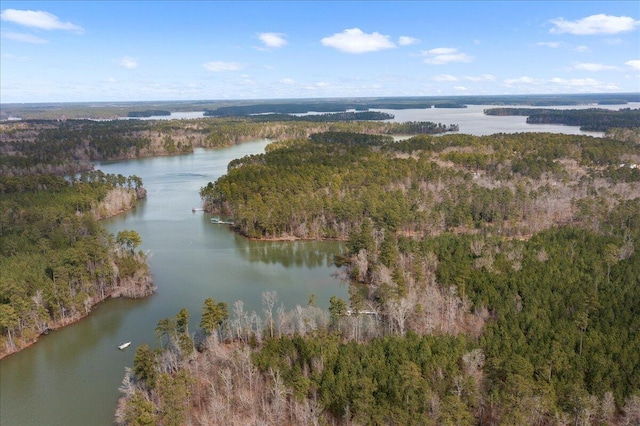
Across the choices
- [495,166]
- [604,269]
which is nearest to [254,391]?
[604,269]

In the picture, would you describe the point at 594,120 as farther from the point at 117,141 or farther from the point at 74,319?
the point at 74,319

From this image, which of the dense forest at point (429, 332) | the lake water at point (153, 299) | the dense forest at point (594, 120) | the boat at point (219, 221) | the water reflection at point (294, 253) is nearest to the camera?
the dense forest at point (429, 332)

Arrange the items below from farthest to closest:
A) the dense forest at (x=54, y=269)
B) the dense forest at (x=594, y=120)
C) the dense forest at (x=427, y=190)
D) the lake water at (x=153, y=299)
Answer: the dense forest at (x=594, y=120)
the dense forest at (x=427, y=190)
the dense forest at (x=54, y=269)
the lake water at (x=153, y=299)

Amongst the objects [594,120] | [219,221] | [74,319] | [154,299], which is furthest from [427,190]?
[594,120]

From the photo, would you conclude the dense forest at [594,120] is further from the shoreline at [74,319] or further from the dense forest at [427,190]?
the shoreline at [74,319]

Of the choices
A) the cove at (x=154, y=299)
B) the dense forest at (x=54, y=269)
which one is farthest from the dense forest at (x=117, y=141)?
the dense forest at (x=54, y=269)

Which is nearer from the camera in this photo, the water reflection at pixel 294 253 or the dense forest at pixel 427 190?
the water reflection at pixel 294 253
